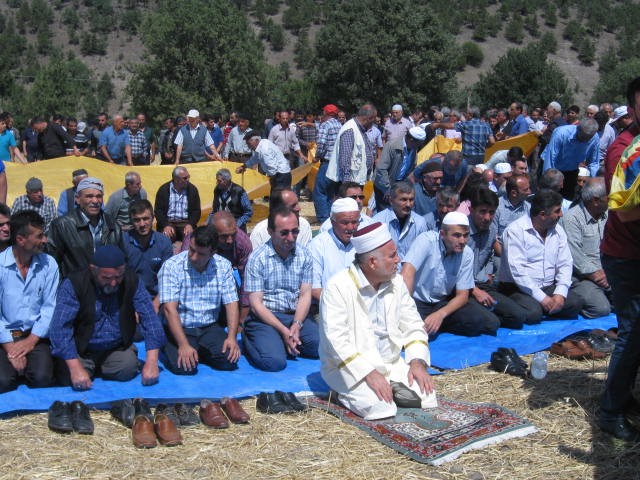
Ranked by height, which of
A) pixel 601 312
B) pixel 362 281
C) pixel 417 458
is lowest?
pixel 601 312

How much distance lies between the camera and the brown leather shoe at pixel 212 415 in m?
4.70

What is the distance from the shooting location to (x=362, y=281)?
15.8 ft

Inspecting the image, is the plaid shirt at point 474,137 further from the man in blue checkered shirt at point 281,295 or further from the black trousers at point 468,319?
the man in blue checkered shirt at point 281,295

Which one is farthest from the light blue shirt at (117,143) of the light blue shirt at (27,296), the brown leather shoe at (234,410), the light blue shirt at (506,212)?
the brown leather shoe at (234,410)

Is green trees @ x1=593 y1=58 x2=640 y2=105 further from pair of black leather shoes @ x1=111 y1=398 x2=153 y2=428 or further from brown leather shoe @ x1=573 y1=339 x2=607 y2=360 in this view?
pair of black leather shoes @ x1=111 y1=398 x2=153 y2=428

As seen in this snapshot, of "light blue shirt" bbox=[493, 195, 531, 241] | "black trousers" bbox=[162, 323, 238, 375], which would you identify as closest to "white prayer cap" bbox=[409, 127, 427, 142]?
"light blue shirt" bbox=[493, 195, 531, 241]

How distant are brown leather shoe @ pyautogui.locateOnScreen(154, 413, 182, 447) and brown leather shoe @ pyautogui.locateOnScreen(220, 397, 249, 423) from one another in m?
0.39

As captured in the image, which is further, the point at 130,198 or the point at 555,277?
the point at 130,198

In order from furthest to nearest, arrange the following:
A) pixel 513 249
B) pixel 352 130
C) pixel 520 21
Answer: pixel 520 21, pixel 352 130, pixel 513 249

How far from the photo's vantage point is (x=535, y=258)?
692cm

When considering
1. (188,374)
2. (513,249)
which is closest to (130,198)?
(188,374)

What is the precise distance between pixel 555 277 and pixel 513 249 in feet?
1.58

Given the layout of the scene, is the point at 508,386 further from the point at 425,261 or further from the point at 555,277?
the point at 555,277

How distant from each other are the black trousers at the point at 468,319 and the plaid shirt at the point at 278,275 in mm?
1080
